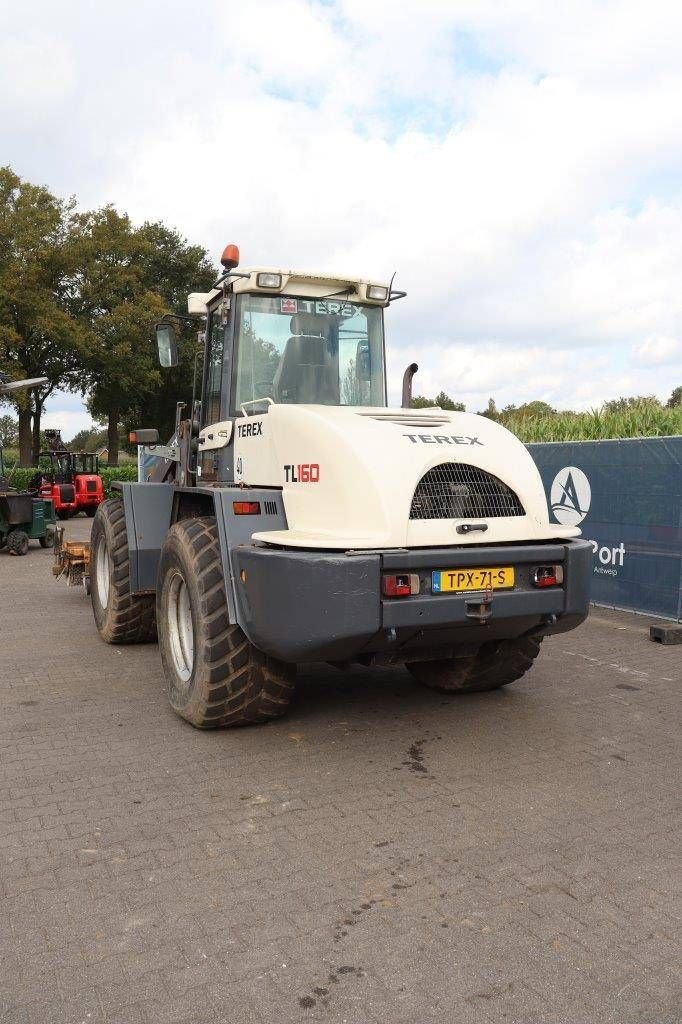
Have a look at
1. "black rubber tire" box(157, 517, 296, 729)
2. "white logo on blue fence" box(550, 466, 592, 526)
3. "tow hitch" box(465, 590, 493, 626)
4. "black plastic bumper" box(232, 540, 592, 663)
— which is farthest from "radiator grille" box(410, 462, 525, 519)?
"white logo on blue fence" box(550, 466, 592, 526)

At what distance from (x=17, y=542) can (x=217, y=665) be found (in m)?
11.6

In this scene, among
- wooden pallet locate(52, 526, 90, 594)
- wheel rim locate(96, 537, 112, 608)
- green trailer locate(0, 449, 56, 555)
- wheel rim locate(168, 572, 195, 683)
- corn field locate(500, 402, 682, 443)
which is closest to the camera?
wheel rim locate(168, 572, 195, 683)

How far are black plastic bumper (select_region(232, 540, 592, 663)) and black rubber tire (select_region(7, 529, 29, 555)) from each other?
460 inches

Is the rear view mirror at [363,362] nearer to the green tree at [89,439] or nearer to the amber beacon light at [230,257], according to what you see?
the amber beacon light at [230,257]

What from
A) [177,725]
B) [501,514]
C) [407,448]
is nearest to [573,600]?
[501,514]

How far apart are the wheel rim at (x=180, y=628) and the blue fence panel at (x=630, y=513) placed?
200 inches

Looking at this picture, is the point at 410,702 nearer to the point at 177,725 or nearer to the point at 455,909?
the point at 177,725

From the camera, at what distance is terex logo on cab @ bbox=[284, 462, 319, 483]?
4.55 meters

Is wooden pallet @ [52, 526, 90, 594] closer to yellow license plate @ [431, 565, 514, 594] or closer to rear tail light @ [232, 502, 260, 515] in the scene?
rear tail light @ [232, 502, 260, 515]

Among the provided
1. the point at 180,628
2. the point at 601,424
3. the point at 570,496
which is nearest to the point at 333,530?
the point at 180,628

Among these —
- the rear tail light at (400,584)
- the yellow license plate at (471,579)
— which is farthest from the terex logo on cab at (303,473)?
the yellow license plate at (471,579)

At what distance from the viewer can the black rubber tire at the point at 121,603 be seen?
7176 mm

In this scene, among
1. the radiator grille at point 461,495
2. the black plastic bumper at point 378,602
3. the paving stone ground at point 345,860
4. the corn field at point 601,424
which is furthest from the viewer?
the corn field at point 601,424

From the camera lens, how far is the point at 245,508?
4797mm
